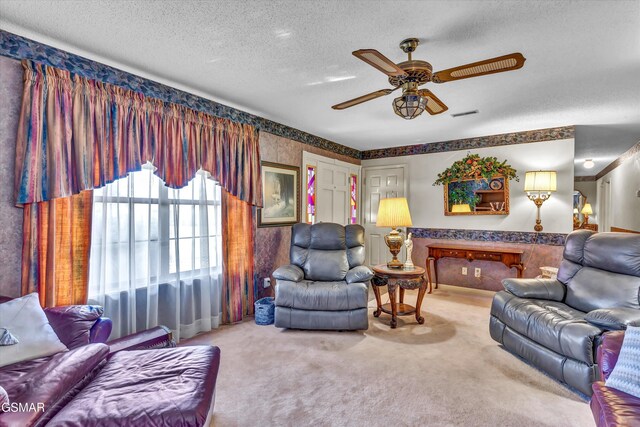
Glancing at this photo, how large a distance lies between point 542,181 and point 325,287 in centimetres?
325

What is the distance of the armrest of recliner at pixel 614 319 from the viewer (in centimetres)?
191

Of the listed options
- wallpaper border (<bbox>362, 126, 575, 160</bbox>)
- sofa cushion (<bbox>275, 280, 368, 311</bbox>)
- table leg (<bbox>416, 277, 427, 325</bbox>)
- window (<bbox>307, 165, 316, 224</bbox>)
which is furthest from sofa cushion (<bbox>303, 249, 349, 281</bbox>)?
wallpaper border (<bbox>362, 126, 575, 160</bbox>)

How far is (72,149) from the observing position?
7.60 feet

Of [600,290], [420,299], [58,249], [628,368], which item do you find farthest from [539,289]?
[58,249]

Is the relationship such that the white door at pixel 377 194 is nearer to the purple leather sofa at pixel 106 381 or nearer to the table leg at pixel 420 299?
the table leg at pixel 420 299

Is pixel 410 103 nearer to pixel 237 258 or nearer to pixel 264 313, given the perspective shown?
pixel 237 258

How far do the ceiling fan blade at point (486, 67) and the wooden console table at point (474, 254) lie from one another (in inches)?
125

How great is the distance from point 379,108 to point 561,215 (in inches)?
117

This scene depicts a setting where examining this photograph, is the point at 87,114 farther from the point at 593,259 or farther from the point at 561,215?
the point at 561,215

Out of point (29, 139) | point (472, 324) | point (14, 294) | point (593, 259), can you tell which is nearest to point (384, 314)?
point (472, 324)

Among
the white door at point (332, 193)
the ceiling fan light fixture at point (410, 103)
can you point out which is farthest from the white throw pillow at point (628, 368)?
the white door at point (332, 193)

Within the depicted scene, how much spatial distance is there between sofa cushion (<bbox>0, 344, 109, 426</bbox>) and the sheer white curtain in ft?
3.35

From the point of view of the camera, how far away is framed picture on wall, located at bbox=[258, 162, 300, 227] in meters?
4.00

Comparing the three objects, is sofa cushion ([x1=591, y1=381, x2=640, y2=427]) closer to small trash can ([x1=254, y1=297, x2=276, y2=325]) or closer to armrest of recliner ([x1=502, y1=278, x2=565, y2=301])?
armrest of recliner ([x1=502, y1=278, x2=565, y2=301])
